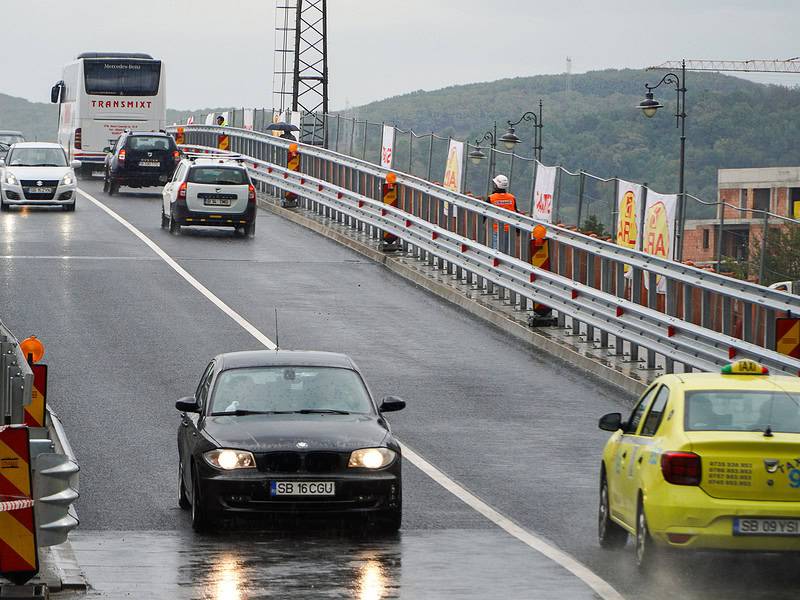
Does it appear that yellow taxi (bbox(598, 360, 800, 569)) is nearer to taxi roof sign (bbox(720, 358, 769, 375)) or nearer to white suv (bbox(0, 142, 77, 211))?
taxi roof sign (bbox(720, 358, 769, 375))

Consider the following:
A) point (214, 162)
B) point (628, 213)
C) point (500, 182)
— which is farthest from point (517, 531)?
point (214, 162)

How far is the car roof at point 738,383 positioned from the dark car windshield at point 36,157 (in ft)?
110

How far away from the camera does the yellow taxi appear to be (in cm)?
984

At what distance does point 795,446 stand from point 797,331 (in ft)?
22.8

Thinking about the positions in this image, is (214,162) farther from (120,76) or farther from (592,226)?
(120,76)

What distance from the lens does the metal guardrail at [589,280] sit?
712 inches

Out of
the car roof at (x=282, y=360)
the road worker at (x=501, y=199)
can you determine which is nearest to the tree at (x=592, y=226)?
the road worker at (x=501, y=199)

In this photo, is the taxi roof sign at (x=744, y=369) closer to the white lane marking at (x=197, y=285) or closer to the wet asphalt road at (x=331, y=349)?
the wet asphalt road at (x=331, y=349)

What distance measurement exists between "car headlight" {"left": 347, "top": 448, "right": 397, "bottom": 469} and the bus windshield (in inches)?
1811

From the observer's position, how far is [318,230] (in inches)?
1507

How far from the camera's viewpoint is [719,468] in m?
9.95

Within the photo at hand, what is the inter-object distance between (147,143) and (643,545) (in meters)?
38.6

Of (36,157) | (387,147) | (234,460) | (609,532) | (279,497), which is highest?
(387,147)

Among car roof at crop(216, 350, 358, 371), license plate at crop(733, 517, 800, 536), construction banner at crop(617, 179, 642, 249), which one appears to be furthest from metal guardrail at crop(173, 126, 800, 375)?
license plate at crop(733, 517, 800, 536)
